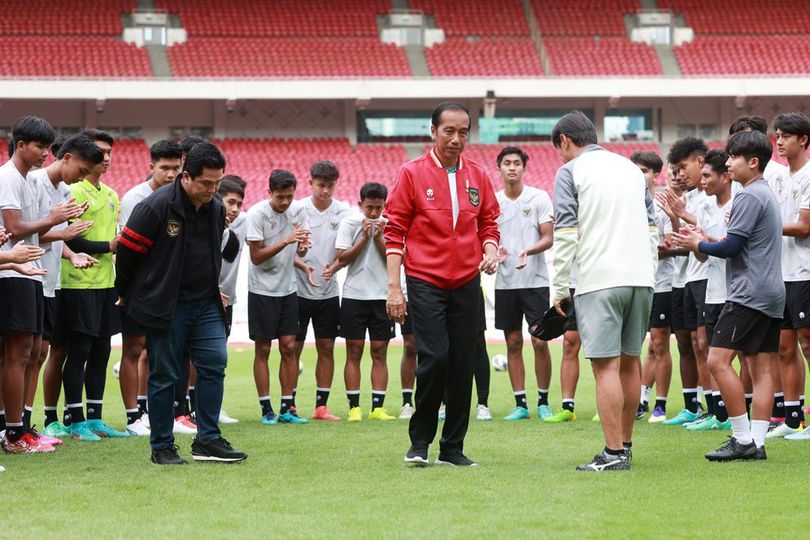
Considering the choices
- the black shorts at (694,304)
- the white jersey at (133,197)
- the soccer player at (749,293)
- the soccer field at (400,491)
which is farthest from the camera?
the black shorts at (694,304)

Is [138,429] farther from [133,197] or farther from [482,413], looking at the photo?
[482,413]

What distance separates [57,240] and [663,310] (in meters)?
5.27

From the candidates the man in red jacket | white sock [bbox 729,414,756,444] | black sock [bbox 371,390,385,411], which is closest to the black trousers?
the man in red jacket

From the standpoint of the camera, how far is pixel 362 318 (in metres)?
10.3

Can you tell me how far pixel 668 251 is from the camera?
30.3ft

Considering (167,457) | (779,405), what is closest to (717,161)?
(779,405)

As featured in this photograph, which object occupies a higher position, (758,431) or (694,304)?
(694,304)

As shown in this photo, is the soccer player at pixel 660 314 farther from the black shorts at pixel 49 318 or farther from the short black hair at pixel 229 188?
the black shorts at pixel 49 318

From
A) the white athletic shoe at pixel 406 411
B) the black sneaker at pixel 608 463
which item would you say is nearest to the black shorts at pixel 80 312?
the white athletic shoe at pixel 406 411

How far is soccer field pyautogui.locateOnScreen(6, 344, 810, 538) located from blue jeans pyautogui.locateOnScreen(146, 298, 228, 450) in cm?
28

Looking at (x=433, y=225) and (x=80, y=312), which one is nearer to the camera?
(x=433, y=225)

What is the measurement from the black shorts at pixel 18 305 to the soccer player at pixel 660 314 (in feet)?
16.8

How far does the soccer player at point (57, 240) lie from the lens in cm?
Result: 777

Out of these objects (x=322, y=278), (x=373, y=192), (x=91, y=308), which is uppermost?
(x=373, y=192)
